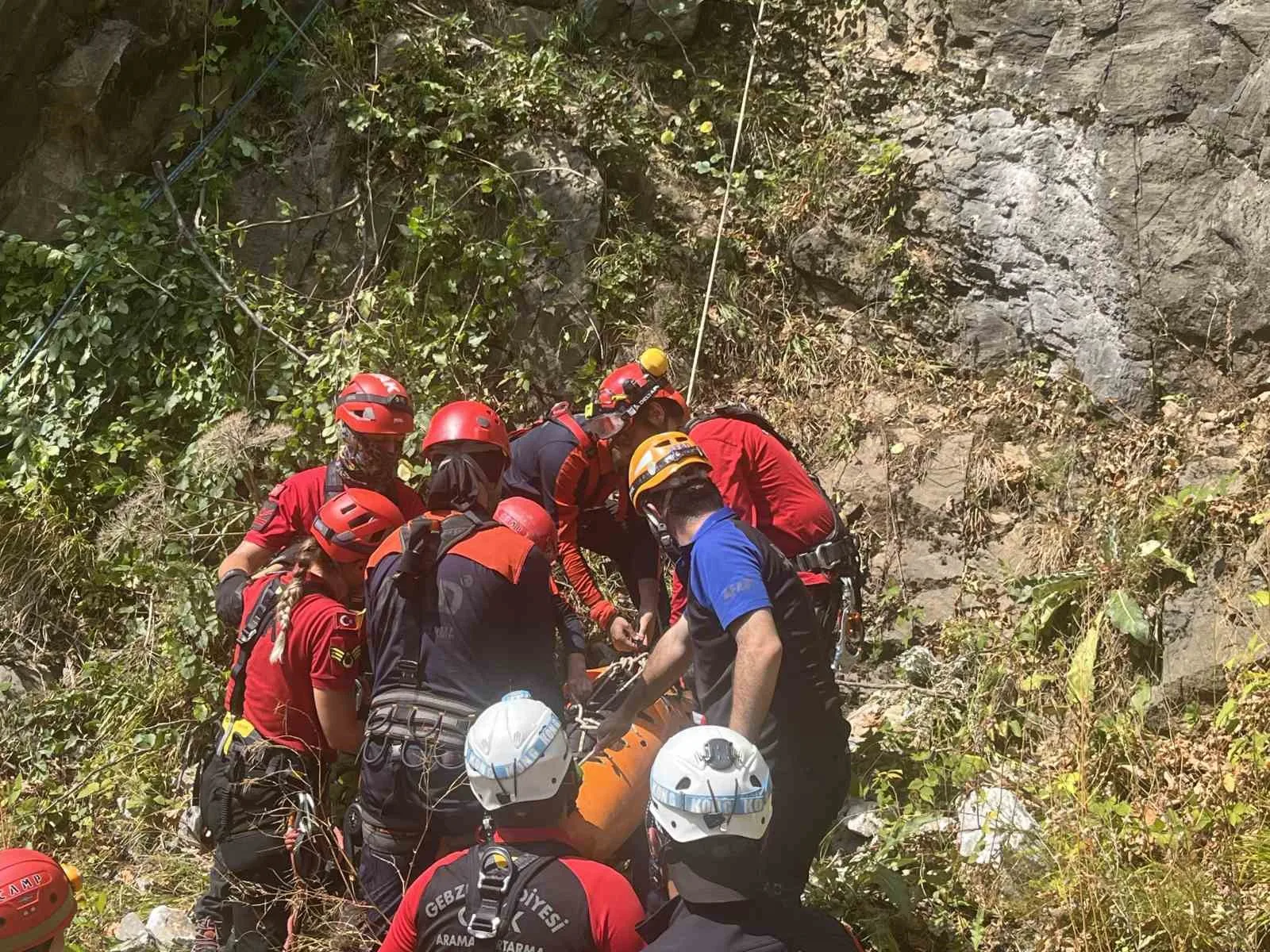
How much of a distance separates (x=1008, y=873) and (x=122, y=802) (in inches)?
174

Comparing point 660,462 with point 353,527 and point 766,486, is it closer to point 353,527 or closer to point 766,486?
point 766,486

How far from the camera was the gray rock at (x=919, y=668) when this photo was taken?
5.75 m

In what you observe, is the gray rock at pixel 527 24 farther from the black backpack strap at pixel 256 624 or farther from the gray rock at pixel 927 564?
the black backpack strap at pixel 256 624

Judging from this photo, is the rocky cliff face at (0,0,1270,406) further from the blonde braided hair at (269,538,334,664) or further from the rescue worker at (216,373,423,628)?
the blonde braided hair at (269,538,334,664)

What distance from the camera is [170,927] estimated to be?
16.2 ft

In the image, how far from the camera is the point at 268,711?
4.25m

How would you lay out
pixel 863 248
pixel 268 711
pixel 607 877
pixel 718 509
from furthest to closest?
pixel 863 248 < pixel 268 711 < pixel 718 509 < pixel 607 877

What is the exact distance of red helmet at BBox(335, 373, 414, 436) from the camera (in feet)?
16.1

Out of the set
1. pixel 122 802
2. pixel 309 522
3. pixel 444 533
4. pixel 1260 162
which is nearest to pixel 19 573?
pixel 122 802

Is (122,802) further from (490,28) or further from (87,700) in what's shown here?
(490,28)

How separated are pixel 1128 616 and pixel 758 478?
1.93m

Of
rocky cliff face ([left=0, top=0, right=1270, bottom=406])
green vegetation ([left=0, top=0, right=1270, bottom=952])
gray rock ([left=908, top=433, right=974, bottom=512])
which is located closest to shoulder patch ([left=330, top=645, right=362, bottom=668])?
green vegetation ([left=0, top=0, right=1270, bottom=952])

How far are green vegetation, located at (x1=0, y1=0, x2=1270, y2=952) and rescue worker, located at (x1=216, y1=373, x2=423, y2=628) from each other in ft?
4.85

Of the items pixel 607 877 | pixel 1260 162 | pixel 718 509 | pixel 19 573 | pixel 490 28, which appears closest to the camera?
pixel 607 877
